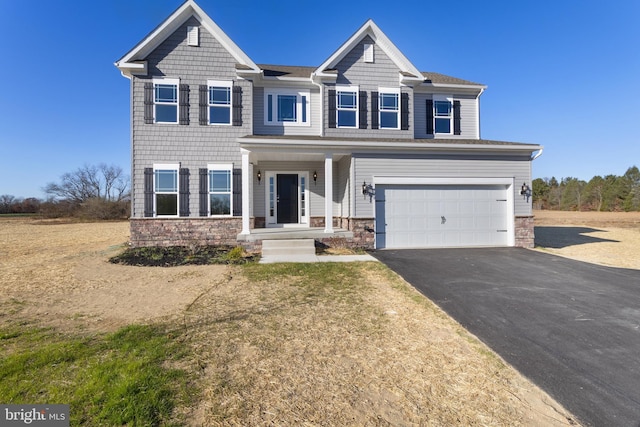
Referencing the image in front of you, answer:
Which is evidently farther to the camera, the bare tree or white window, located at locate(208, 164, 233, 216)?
the bare tree

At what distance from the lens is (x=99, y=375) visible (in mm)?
2668

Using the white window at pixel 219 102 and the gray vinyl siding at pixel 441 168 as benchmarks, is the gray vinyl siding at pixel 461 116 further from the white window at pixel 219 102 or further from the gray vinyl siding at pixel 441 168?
the white window at pixel 219 102

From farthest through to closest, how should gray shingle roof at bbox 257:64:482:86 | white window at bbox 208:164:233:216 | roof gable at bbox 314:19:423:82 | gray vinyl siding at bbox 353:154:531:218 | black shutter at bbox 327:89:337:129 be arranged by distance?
1. gray shingle roof at bbox 257:64:482:86
2. black shutter at bbox 327:89:337:129
3. roof gable at bbox 314:19:423:82
4. white window at bbox 208:164:233:216
5. gray vinyl siding at bbox 353:154:531:218

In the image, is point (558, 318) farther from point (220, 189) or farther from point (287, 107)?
point (287, 107)

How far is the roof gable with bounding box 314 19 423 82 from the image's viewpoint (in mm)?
11312

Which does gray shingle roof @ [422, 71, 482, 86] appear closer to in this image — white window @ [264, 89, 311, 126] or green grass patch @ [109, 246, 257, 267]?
white window @ [264, 89, 311, 126]

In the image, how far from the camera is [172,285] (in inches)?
235

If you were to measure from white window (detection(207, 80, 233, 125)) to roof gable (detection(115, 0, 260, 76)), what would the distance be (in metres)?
1.08

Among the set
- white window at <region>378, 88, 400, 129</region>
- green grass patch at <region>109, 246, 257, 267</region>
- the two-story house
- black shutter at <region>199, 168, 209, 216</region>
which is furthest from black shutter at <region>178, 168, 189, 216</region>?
white window at <region>378, 88, 400, 129</region>

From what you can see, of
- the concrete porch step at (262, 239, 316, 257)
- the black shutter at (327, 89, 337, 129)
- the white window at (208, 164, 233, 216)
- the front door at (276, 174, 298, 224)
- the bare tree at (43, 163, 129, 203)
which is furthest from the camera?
the bare tree at (43, 163, 129, 203)

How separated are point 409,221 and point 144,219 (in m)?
9.64

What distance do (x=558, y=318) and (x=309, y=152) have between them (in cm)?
775

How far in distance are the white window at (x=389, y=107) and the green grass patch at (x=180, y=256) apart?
7627mm

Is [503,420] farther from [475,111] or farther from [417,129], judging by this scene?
[475,111]
